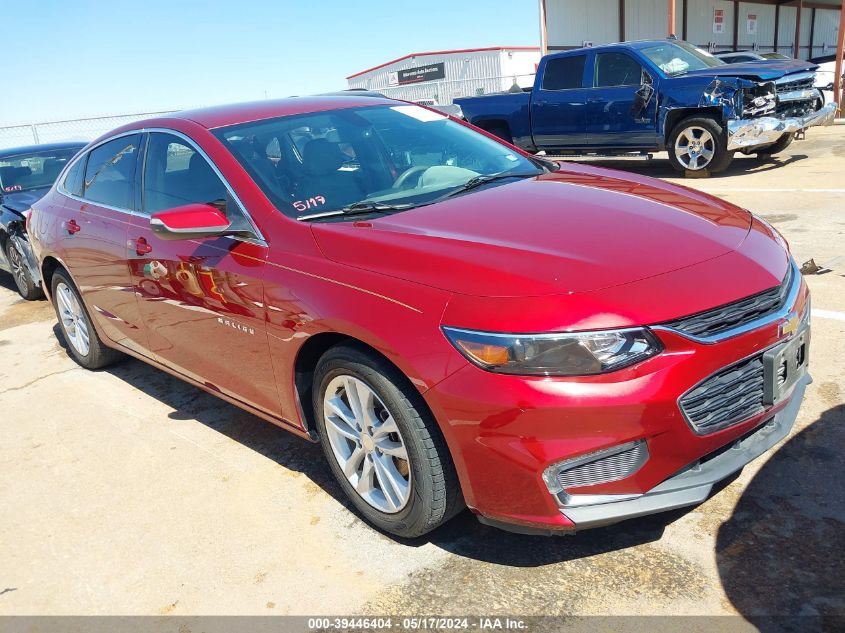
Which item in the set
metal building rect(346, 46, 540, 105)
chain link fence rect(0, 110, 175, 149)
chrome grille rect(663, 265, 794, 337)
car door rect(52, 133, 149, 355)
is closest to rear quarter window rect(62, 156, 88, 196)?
car door rect(52, 133, 149, 355)

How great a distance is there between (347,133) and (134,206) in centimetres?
127

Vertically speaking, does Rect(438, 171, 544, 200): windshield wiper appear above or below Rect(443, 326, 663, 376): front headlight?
above

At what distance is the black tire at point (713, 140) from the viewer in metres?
10.2

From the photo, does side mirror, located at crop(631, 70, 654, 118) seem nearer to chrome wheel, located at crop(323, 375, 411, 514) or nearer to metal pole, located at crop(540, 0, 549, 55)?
chrome wheel, located at crop(323, 375, 411, 514)

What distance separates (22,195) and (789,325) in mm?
7515

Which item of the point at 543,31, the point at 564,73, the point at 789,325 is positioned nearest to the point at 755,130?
the point at 564,73

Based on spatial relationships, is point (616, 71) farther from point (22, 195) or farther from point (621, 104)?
point (22, 195)

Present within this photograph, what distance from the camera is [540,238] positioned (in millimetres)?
2695

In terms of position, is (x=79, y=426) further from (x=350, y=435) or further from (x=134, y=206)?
(x=350, y=435)

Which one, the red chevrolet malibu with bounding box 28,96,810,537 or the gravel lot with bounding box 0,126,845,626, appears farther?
the gravel lot with bounding box 0,126,845,626

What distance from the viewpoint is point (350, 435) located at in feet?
9.61

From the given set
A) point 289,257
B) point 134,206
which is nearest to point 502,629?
point 289,257

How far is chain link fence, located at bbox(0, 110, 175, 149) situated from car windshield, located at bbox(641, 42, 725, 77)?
15.1m

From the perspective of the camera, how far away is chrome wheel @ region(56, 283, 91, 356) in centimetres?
501
